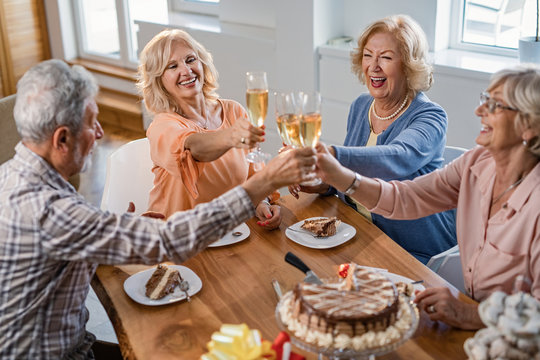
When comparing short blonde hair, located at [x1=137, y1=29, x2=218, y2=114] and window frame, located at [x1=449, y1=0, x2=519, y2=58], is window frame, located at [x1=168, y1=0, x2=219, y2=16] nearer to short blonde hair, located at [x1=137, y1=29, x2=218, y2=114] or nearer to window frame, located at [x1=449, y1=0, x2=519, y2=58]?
window frame, located at [x1=449, y1=0, x2=519, y2=58]

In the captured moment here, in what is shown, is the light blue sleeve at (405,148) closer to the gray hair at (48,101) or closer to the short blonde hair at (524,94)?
the short blonde hair at (524,94)

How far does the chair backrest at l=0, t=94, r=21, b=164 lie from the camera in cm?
342

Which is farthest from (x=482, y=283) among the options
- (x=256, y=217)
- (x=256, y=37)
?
(x=256, y=37)

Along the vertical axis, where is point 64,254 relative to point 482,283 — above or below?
above

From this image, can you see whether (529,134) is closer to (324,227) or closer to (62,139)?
(324,227)

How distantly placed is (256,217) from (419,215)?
1.89ft

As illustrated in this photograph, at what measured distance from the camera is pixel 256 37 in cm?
452

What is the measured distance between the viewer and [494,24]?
374 centimetres

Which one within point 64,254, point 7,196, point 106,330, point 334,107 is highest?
point 7,196

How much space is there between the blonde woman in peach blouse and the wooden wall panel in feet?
14.5

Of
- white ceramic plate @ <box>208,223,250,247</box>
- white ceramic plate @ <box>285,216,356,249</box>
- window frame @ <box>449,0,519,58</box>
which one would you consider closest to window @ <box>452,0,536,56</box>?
window frame @ <box>449,0,519,58</box>

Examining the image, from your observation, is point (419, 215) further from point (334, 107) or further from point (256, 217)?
point (334, 107)

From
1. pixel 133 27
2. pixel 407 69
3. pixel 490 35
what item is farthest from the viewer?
pixel 133 27

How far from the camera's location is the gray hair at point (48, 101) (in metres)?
1.49
